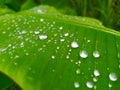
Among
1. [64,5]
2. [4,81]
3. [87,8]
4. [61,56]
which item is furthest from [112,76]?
[64,5]

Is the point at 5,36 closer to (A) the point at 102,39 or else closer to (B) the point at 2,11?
(A) the point at 102,39

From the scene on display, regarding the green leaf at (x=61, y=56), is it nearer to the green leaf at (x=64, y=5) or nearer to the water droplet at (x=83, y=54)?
the water droplet at (x=83, y=54)

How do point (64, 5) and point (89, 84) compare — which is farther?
point (64, 5)

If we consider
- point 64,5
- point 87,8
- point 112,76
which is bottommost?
point 64,5

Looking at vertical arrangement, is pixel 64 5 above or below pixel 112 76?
below

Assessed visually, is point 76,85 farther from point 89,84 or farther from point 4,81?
point 4,81

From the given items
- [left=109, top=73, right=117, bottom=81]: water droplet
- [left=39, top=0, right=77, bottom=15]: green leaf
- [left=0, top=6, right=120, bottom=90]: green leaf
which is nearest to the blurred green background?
[left=39, top=0, right=77, bottom=15]: green leaf

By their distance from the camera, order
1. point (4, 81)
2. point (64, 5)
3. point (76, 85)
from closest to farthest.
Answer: point (76, 85)
point (4, 81)
point (64, 5)

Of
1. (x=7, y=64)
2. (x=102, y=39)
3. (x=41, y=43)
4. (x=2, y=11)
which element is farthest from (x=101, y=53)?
(x=2, y=11)

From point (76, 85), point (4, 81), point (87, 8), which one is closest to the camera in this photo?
point (76, 85)
